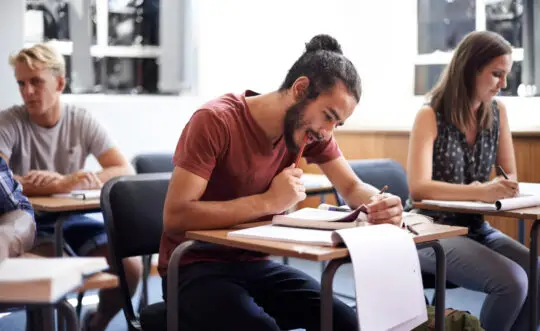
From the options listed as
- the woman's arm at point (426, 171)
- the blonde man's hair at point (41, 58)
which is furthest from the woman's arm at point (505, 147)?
A: the blonde man's hair at point (41, 58)

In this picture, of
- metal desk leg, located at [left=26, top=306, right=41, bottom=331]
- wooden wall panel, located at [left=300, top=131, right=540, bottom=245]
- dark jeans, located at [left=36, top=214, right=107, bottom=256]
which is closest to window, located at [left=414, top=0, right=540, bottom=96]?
wooden wall panel, located at [left=300, top=131, right=540, bottom=245]

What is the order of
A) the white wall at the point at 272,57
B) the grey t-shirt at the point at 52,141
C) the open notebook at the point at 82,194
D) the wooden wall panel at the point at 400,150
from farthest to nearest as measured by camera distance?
the white wall at the point at 272,57 → the wooden wall panel at the point at 400,150 → the grey t-shirt at the point at 52,141 → the open notebook at the point at 82,194

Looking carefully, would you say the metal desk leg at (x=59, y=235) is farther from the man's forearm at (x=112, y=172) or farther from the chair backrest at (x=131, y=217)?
the chair backrest at (x=131, y=217)

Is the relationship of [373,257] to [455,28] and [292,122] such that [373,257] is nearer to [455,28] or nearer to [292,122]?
[292,122]

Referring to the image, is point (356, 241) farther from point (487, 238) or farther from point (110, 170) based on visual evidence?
point (110, 170)

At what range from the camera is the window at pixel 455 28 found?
3.85 m

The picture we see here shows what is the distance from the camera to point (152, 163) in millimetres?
3182

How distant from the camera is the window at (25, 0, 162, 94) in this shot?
402cm

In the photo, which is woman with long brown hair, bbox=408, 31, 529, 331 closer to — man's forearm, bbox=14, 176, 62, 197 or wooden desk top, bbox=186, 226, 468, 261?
wooden desk top, bbox=186, 226, 468, 261

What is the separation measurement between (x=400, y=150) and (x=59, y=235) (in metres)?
2.24

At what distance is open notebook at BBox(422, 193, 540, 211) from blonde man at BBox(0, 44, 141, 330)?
1.23m

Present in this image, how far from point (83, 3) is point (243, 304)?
294 cm

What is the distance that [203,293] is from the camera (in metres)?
1.74

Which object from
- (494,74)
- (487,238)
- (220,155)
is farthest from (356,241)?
(494,74)
